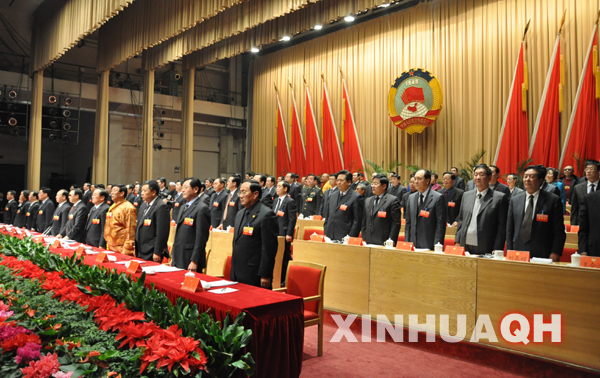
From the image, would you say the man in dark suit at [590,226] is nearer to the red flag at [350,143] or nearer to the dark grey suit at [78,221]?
the dark grey suit at [78,221]

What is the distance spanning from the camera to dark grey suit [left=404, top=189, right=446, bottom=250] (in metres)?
4.46

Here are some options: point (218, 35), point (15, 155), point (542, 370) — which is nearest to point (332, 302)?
point (542, 370)

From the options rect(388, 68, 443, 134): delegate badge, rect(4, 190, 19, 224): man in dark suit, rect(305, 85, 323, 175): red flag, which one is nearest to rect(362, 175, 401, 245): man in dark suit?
rect(388, 68, 443, 134): delegate badge

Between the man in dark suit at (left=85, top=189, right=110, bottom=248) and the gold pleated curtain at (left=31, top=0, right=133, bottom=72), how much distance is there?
3.58m

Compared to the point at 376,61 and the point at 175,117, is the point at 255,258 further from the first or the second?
the point at 175,117

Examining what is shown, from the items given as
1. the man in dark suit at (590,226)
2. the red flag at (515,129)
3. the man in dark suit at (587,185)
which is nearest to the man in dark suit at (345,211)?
the man in dark suit at (590,226)

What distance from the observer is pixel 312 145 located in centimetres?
1277

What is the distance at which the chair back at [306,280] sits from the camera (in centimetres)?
330

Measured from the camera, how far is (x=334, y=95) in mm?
12430

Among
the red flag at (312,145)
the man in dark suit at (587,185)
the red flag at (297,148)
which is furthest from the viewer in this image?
the red flag at (297,148)

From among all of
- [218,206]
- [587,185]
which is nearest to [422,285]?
[587,185]

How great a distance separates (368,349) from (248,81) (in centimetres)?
1290

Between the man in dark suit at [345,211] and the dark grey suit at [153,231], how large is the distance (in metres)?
2.03

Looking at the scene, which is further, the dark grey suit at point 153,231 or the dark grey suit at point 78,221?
the dark grey suit at point 78,221
